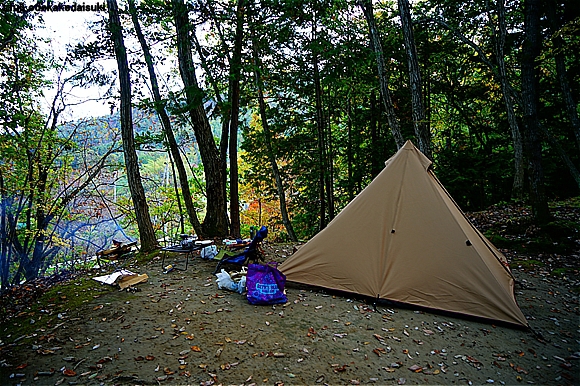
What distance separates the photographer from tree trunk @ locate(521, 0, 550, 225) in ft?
22.0

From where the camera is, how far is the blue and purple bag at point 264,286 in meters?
4.45

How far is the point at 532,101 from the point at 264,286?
6.62 meters

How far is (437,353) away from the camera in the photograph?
11.1 ft

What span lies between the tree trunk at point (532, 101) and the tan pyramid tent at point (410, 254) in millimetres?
2677

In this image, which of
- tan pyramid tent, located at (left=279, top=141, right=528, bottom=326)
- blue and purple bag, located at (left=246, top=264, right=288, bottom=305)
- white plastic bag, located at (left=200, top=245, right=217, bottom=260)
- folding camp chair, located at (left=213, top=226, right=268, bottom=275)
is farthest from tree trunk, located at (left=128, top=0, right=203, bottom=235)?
tan pyramid tent, located at (left=279, top=141, right=528, bottom=326)

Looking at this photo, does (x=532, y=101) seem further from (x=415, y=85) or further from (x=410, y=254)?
(x=410, y=254)

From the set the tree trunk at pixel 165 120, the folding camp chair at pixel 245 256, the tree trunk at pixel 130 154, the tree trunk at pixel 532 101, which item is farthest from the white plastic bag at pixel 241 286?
the tree trunk at pixel 532 101

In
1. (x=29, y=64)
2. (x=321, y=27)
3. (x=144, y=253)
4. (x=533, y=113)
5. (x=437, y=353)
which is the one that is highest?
(x=321, y=27)

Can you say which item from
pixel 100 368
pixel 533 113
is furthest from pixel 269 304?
pixel 533 113

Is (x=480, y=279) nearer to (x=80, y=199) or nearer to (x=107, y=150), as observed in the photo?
(x=107, y=150)

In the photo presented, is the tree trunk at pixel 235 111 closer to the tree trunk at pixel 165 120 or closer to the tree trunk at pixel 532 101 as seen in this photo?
the tree trunk at pixel 165 120

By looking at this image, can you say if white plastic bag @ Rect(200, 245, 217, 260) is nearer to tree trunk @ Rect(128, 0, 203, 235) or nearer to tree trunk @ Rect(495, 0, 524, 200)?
tree trunk @ Rect(128, 0, 203, 235)

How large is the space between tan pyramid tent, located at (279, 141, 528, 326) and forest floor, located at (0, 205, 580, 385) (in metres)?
0.24

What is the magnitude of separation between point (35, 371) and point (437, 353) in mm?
3797
